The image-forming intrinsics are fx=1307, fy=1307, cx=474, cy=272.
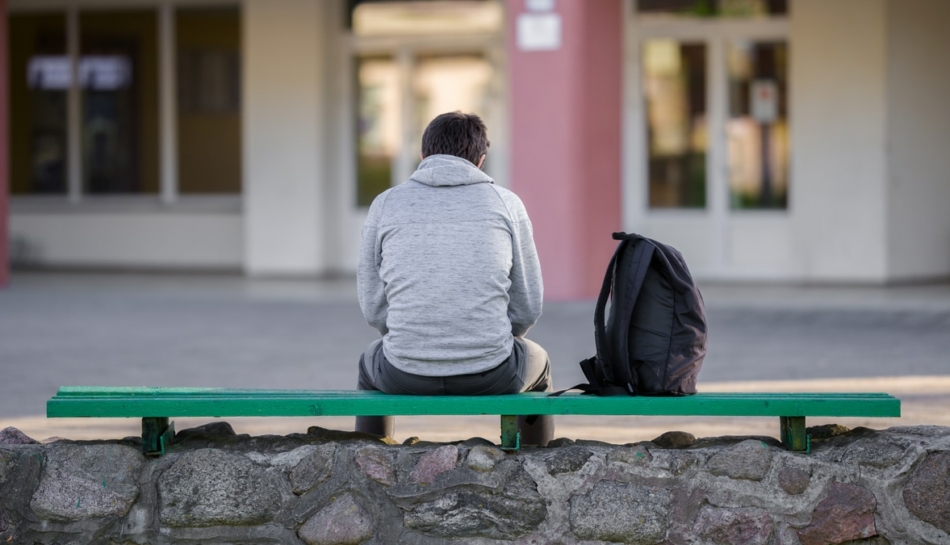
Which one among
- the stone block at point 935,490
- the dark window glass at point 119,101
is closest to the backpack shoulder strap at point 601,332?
the stone block at point 935,490

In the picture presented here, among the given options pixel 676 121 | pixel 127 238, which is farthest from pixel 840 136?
pixel 127 238

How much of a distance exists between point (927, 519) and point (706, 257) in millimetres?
9715

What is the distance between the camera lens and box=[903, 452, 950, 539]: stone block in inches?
157

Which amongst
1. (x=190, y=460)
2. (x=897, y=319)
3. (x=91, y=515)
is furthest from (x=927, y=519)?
(x=897, y=319)

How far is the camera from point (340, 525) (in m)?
4.08

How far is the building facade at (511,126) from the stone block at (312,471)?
728 centimetres

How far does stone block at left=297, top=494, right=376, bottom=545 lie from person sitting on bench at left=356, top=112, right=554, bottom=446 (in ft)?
1.34

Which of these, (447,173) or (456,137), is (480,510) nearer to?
(447,173)

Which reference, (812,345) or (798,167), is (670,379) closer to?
(812,345)

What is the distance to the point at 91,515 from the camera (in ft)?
13.5

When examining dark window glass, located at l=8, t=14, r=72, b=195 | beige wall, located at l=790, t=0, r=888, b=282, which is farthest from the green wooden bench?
dark window glass, located at l=8, t=14, r=72, b=195

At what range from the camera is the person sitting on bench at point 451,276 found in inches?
163

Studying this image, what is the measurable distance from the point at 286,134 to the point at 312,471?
10904 mm

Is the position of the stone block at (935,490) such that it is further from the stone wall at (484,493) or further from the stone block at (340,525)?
the stone block at (340,525)
